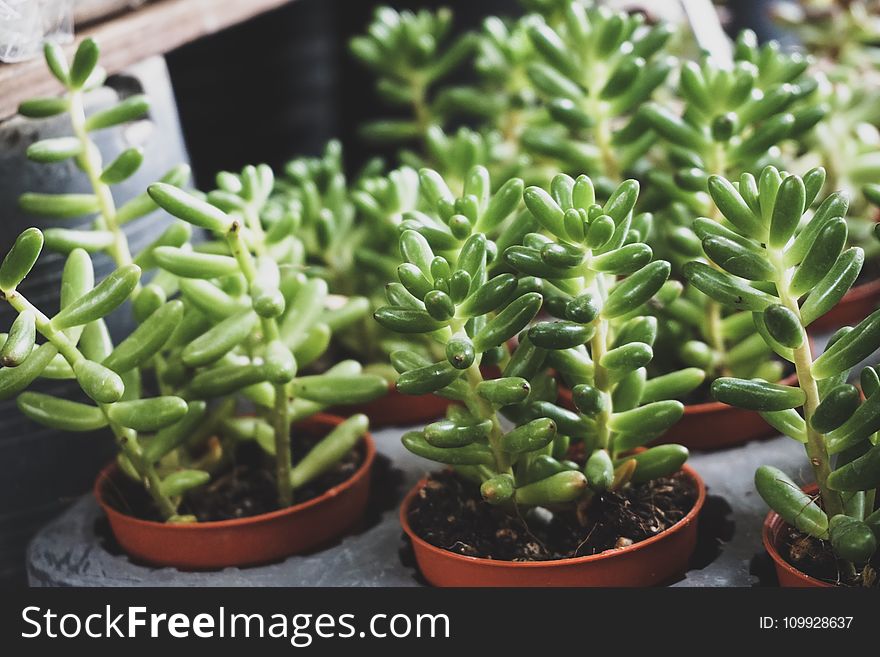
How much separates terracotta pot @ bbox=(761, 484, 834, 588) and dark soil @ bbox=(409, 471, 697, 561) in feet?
0.24

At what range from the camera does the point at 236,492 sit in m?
0.99

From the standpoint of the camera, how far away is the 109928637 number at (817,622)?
2.23 feet

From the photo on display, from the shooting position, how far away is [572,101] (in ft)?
3.65

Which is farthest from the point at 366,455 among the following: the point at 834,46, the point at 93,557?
the point at 834,46

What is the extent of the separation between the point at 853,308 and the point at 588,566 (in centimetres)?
61

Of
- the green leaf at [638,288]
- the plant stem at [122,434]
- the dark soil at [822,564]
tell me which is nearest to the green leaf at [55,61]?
the plant stem at [122,434]

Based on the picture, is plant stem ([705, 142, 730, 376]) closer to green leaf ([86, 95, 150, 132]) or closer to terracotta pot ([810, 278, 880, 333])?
terracotta pot ([810, 278, 880, 333])

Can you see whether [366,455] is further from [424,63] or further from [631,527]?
[424,63]

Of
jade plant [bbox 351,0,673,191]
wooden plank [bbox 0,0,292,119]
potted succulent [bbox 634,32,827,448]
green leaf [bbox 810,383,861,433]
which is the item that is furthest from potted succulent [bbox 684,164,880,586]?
wooden plank [bbox 0,0,292,119]

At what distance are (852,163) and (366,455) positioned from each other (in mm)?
740

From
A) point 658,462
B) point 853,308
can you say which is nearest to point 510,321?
point 658,462

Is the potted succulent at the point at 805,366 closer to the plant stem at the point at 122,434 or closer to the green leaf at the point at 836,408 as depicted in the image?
the green leaf at the point at 836,408

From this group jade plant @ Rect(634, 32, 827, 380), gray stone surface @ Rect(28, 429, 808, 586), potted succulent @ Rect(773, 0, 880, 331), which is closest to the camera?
gray stone surface @ Rect(28, 429, 808, 586)

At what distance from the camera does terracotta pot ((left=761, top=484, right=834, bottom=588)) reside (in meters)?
0.71
